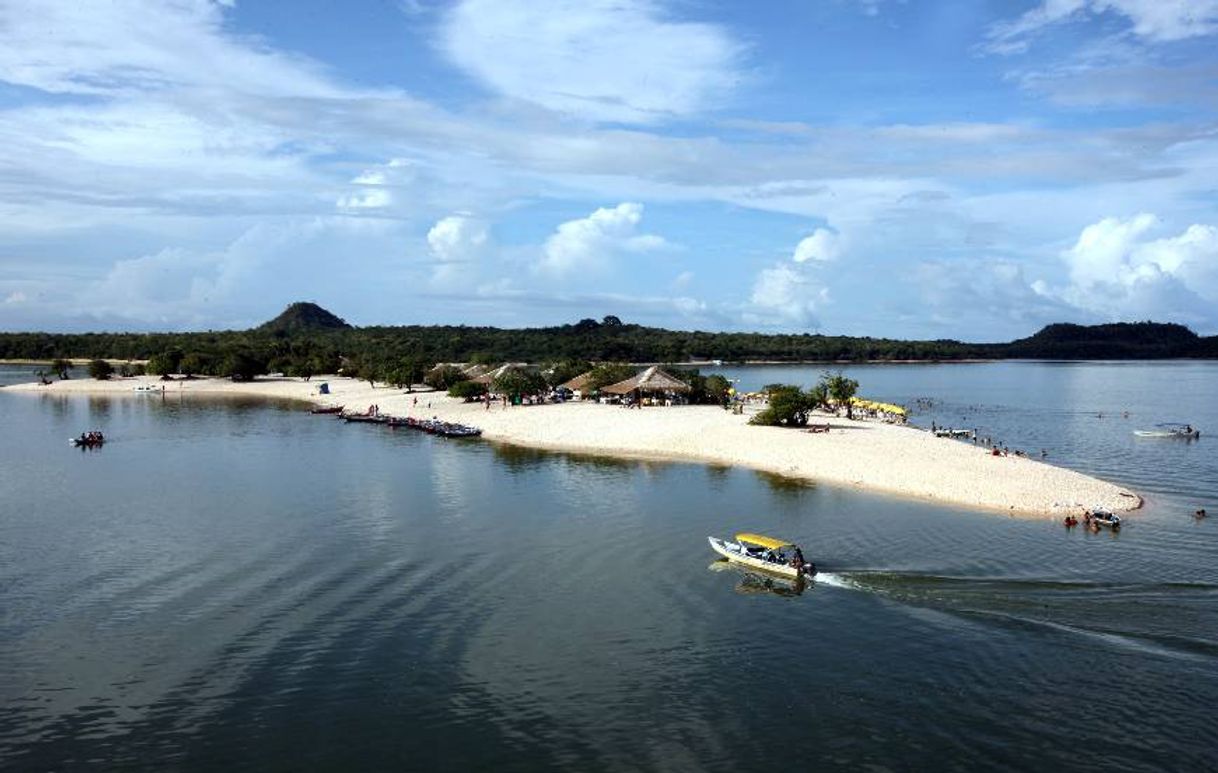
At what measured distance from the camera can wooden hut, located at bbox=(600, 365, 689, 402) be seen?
88.1 meters

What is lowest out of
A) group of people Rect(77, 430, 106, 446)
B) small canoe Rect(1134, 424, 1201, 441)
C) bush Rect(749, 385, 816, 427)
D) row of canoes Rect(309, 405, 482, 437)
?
group of people Rect(77, 430, 106, 446)

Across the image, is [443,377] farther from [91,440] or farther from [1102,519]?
[1102,519]

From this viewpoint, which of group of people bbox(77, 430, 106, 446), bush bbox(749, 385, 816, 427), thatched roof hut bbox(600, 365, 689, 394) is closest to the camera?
bush bbox(749, 385, 816, 427)

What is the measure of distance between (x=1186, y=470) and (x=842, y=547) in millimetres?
37059

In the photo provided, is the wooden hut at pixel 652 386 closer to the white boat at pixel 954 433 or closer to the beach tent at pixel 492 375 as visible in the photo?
the beach tent at pixel 492 375

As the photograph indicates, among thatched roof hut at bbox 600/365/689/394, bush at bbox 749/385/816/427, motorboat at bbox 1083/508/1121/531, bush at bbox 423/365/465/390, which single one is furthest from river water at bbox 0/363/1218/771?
bush at bbox 423/365/465/390

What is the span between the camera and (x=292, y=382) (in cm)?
14062

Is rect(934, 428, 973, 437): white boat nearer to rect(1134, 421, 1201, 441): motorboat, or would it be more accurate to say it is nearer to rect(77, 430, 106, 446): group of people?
rect(1134, 421, 1201, 441): motorboat

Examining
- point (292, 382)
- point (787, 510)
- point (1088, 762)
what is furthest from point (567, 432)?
point (292, 382)

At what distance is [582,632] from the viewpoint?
27422 millimetres

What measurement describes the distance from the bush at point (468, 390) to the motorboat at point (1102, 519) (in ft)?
224

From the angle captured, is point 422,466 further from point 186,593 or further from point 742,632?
point 742,632

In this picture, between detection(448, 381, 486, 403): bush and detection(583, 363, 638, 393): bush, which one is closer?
detection(583, 363, 638, 393): bush

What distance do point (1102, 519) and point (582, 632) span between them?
91.4 ft
